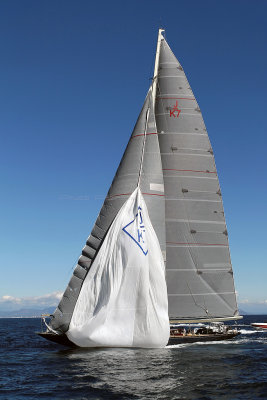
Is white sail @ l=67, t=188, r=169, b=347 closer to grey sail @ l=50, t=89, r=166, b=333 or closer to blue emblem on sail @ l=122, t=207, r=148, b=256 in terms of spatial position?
blue emblem on sail @ l=122, t=207, r=148, b=256

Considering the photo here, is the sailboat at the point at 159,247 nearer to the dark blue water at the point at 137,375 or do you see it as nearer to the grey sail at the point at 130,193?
the grey sail at the point at 130,193

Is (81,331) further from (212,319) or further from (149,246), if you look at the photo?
(212,319)

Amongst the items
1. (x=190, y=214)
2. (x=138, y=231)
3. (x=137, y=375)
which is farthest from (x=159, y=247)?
(x=137, y=375)

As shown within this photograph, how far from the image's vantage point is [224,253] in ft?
109

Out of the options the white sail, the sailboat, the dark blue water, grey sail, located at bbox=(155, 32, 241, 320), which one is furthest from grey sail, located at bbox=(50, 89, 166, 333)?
grey sail, located at bbox=(155, 32, 241, 320)

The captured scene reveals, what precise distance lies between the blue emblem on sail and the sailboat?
0.21 feet

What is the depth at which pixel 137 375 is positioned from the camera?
1997 centimetres

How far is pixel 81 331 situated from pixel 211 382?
28.5 feet

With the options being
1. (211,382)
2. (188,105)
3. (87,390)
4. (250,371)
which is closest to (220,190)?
(188,105)

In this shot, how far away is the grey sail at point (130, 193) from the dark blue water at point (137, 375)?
3.24 m

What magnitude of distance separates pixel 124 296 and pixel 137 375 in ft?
19.7

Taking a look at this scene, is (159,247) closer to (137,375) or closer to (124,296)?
(124,296)

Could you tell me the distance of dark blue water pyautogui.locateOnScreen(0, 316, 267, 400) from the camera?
17.3 metres

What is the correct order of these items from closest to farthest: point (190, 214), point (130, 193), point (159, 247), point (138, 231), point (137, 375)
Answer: point (137, 375) → point (138, 231) → point (159, 247) → point (130, 193) → point (190, 214)
